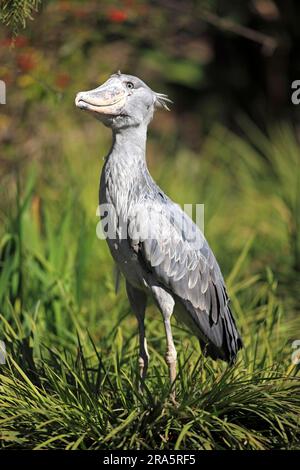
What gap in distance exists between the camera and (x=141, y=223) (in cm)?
262

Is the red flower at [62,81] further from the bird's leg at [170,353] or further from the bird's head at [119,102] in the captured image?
the bird's leg at [170,353]

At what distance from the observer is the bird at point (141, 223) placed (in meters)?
2.62

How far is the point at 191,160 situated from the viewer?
646cm

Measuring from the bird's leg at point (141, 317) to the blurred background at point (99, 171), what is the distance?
4.2 inches

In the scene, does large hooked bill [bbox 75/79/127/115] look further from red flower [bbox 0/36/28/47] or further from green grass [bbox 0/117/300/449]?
red flower [bbox 0/36/28/47]

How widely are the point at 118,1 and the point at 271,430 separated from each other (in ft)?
10.9

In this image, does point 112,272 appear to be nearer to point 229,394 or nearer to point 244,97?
point 229,394

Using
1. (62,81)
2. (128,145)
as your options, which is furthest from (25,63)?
(128,145)

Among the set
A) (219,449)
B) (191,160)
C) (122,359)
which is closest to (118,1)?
(191,160)

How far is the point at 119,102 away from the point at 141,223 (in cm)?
43

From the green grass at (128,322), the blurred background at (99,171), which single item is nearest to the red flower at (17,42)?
the blurred background at (99,171)

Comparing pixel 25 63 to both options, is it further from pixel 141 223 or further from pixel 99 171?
pixel 141 223

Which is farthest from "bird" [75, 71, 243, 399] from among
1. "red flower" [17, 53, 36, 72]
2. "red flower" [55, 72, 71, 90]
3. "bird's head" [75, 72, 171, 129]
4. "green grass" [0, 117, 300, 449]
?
"red flower" [55, 72, 71, 90]

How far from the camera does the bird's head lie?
254 cm
